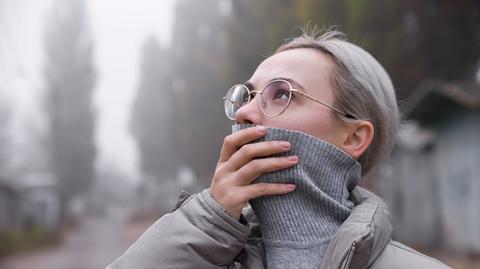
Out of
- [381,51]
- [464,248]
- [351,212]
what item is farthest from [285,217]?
[464,248]

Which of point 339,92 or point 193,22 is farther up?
point 193,22

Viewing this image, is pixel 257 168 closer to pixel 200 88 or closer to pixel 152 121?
pixel 200 88

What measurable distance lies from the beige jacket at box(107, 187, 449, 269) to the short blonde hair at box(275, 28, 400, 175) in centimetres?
26

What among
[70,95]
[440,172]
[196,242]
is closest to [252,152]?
[196,242]

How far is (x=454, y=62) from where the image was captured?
11000mm

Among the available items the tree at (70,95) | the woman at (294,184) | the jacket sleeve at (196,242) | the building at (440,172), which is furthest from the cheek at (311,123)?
the tree at (70,95)

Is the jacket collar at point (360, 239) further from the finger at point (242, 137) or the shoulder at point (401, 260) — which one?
the finger at point (242, 137)

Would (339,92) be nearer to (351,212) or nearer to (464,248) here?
(351,212)

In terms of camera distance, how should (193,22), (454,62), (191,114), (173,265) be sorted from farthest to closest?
1. (193,22)
2. (191,114)
3. (454,62)
4. (173,265)

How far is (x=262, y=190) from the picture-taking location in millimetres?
1233

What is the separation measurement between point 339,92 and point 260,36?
11.5m

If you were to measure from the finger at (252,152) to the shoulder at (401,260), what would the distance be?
1.15ft

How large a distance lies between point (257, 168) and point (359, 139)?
0.34 meters

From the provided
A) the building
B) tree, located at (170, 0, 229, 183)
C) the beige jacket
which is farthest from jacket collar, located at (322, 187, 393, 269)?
tree, located at (170, 0, 229, 183)
